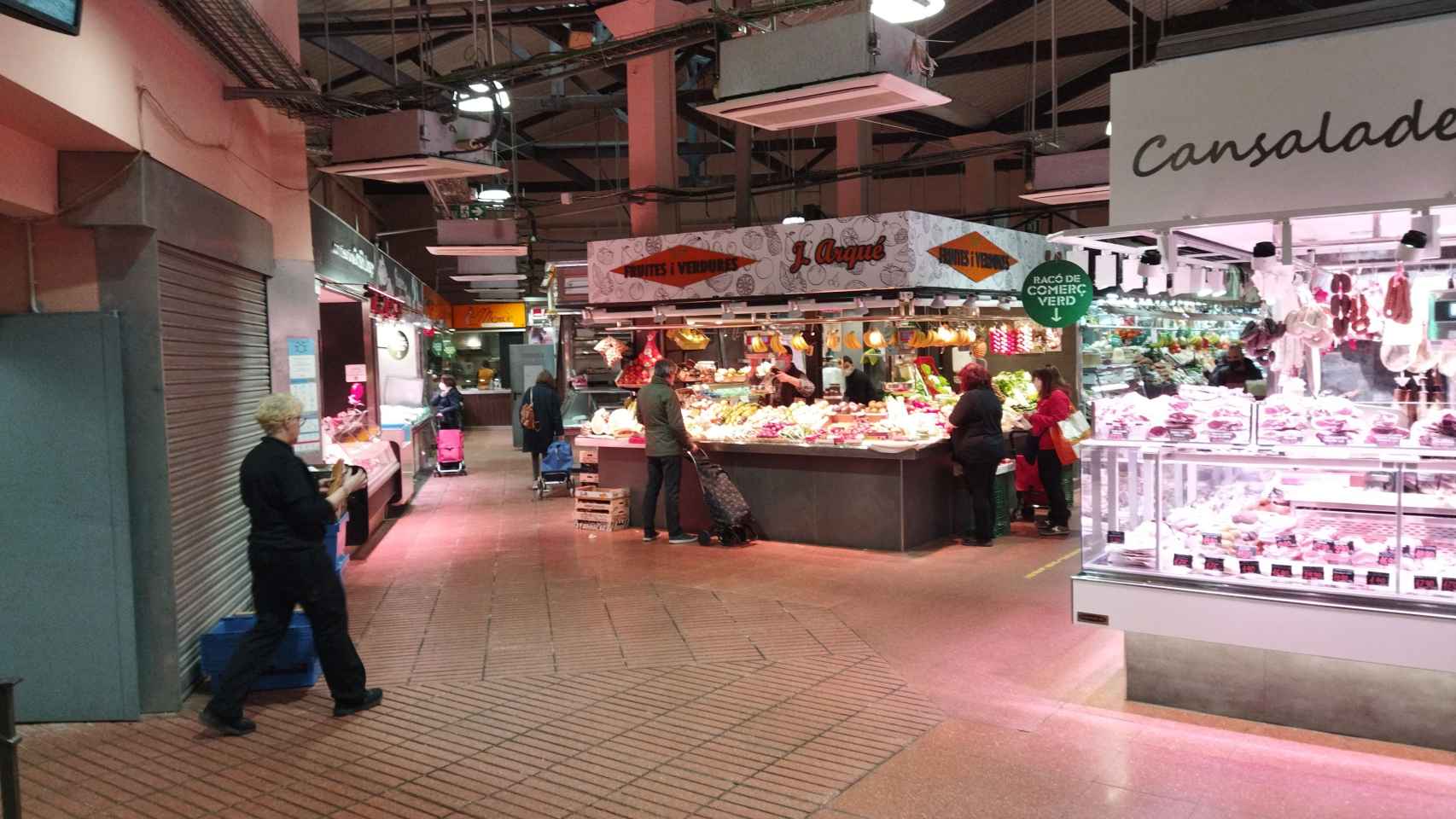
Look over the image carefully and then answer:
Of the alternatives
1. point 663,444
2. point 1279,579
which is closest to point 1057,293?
point 663,444

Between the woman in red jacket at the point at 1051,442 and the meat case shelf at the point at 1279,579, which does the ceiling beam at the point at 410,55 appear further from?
the meat case shelf at the point at 1279,579

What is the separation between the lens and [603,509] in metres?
11.1

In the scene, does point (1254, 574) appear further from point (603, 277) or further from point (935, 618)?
point (603, 277)

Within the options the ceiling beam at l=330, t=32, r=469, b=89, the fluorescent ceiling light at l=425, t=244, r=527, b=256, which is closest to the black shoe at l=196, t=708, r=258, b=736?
the fluorescent ceiling light at l=425, t=244, r=527, b=256

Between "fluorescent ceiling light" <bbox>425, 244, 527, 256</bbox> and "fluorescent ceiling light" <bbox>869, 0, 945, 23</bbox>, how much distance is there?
826 centimetres

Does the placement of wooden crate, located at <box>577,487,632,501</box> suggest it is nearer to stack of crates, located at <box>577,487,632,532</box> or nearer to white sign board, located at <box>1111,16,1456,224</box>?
stack of crates, located at <box>577,487,632,532</box>

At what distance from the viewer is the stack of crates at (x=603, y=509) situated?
1100 centimetres

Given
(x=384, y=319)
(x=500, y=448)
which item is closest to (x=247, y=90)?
(x=384, y=319)

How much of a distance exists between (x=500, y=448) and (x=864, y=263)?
43.3 feet

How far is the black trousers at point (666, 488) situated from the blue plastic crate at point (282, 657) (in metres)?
4.62

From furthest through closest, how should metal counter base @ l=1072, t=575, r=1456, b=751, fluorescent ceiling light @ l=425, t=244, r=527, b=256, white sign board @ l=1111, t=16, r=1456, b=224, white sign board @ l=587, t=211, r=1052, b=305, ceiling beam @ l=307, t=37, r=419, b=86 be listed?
fluorescent ceiling light @ l=425, t=244, r=527, b=256 < ceiling beam @ l=307, t=37, r=419, b=86 < white sign board @ l=587, t=211, r=1052, b=305 < white sign board @ l=1111, t=16, r=1456, b=224 < metal counter base @ l=1072, t=575, r=1456, b=751

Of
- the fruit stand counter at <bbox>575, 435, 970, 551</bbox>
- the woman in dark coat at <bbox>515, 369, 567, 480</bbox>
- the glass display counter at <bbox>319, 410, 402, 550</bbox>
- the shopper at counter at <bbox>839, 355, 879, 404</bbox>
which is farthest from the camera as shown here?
the woman in dark coat at <bbox>515, 369, 567, 480</bbox>

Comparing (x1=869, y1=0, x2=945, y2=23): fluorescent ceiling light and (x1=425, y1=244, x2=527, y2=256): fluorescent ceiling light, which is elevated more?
(x1=869, y1=0, x2=945, y2=23): fluorescent ceiling light

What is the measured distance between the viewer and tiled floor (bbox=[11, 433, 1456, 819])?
425 cm
